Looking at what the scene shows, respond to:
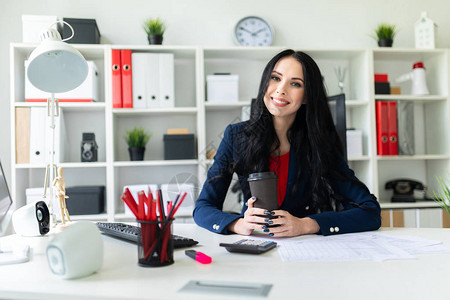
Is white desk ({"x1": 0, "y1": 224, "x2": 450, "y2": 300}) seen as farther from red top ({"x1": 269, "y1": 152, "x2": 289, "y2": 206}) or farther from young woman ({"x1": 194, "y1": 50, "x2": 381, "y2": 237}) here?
red top ({"x1": 269, "y1": 152, "x2": 289, "y2": 206})

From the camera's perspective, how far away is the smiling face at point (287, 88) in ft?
5.17

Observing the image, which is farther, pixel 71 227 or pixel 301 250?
pixel 301 250

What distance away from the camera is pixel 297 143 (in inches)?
65.1

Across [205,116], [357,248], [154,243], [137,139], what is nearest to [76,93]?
[137,139]

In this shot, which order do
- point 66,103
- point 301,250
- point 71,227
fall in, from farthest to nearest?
1. point 66,103
2. point 301,250
3. point 71,227

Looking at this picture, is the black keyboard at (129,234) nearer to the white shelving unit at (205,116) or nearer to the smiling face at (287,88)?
the smiling face at (287,88)

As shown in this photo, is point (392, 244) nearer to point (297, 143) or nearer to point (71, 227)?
point (297, 143)

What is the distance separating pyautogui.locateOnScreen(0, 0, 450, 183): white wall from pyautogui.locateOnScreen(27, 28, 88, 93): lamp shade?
5.83 ft

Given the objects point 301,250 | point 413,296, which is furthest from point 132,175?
point 413,296

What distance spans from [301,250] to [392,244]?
264 mm

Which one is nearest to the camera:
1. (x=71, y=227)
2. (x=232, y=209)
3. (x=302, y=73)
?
(x=71, y=227)

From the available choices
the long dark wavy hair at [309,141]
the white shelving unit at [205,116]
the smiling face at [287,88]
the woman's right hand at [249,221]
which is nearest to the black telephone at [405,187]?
the white shelving unit at [205,116]

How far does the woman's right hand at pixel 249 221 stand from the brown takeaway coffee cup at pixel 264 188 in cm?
2

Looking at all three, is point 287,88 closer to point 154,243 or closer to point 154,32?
point 154,243
